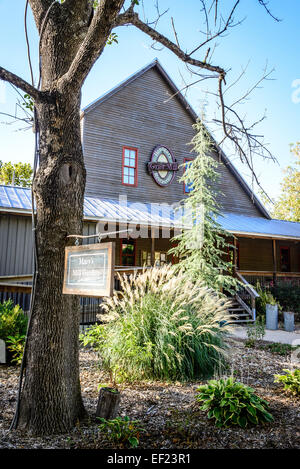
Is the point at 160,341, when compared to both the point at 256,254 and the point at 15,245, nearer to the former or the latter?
the point at 15,245

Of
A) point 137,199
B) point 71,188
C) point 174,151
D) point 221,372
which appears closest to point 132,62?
point 71,188

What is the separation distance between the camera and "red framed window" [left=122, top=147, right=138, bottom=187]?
593 inches

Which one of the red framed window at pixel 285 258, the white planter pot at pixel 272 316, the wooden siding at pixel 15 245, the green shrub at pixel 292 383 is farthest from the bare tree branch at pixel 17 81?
the red framed window at pixel 285 258

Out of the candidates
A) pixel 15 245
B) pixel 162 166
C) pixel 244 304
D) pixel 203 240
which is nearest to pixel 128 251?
pixel 162 166

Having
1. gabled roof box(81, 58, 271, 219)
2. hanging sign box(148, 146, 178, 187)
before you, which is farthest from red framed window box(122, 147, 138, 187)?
gabled roof box(81, 58, 271, 219)

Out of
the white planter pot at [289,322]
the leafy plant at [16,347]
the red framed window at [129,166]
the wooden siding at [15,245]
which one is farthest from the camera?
the red framed window at [129,166]

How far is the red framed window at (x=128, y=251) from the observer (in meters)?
15.5

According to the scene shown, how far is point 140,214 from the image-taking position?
13.2m

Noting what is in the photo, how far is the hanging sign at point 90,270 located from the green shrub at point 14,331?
11.0ft

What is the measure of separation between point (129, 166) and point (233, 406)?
12501 millimetres

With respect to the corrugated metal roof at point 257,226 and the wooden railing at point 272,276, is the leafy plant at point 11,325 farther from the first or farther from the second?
the wooden railing at point 272,276

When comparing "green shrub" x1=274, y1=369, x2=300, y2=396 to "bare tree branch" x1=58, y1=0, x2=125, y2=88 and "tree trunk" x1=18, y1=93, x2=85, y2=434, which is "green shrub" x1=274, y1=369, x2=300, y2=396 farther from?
"bare tree branch" x1=58, y1=0, x2=125, y2=88

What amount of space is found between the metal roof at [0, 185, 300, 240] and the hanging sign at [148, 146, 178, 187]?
1215 mm
